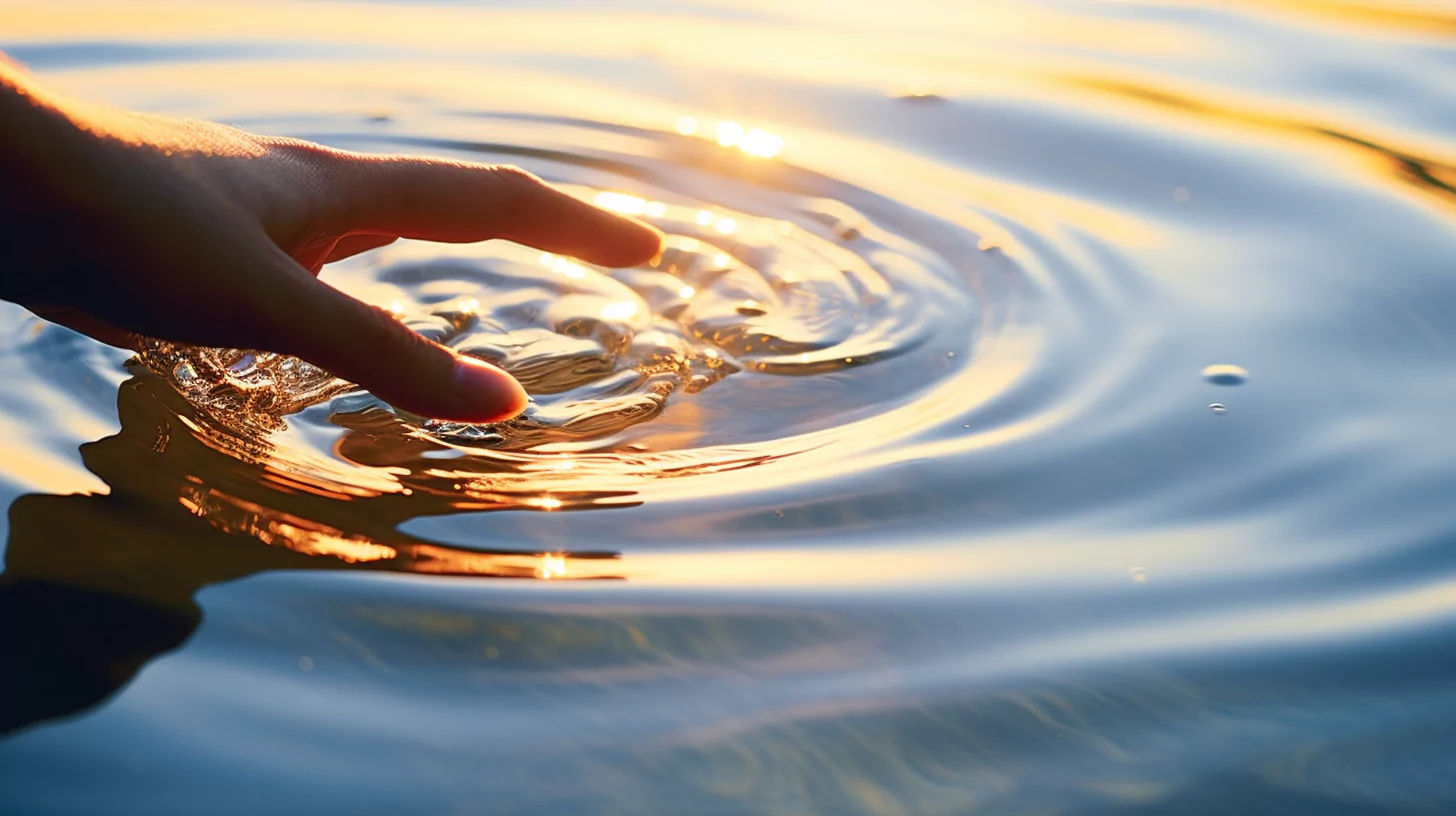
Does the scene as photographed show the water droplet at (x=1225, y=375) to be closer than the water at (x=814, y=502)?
No

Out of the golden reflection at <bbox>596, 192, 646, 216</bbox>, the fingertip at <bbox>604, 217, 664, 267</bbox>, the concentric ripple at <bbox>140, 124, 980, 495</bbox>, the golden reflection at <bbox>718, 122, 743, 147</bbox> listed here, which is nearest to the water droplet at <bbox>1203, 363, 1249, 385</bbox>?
the concentric ripple at <bbox>140, 124, 980, 495</bbox>

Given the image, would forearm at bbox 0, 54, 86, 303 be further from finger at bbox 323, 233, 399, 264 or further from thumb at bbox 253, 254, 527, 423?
finger at bbox 323, 233, 399, 264

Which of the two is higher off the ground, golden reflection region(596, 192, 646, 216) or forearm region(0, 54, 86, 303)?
golden reflection region(596, 192, 646, 216)

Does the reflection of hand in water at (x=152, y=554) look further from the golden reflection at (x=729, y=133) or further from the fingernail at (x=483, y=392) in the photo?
the golden reflection at (x=729, y=133)

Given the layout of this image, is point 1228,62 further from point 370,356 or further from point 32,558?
point 32,558

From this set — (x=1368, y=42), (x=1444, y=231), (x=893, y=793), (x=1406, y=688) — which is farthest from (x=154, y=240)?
(x=1368, y=42)

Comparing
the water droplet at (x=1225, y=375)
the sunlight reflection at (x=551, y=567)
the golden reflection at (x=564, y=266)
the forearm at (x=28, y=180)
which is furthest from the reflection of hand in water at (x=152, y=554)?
the water droplet at (x=1225, y=375)

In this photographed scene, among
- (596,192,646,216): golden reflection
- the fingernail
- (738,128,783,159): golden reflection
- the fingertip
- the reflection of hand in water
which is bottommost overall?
the reflection of hand in water

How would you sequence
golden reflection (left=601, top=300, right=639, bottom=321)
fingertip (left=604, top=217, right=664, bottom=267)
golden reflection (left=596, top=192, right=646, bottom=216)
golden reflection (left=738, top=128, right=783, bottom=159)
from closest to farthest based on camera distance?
fingertip (left=604, top=217, right=664, bottom=267), golden reflection (left=601, top=300, right=639, bottom=321), golden reflection (left=596, top=192, right=646, bottom=216), golden reflection (left=738, top=128, right=783, bottom=159)
